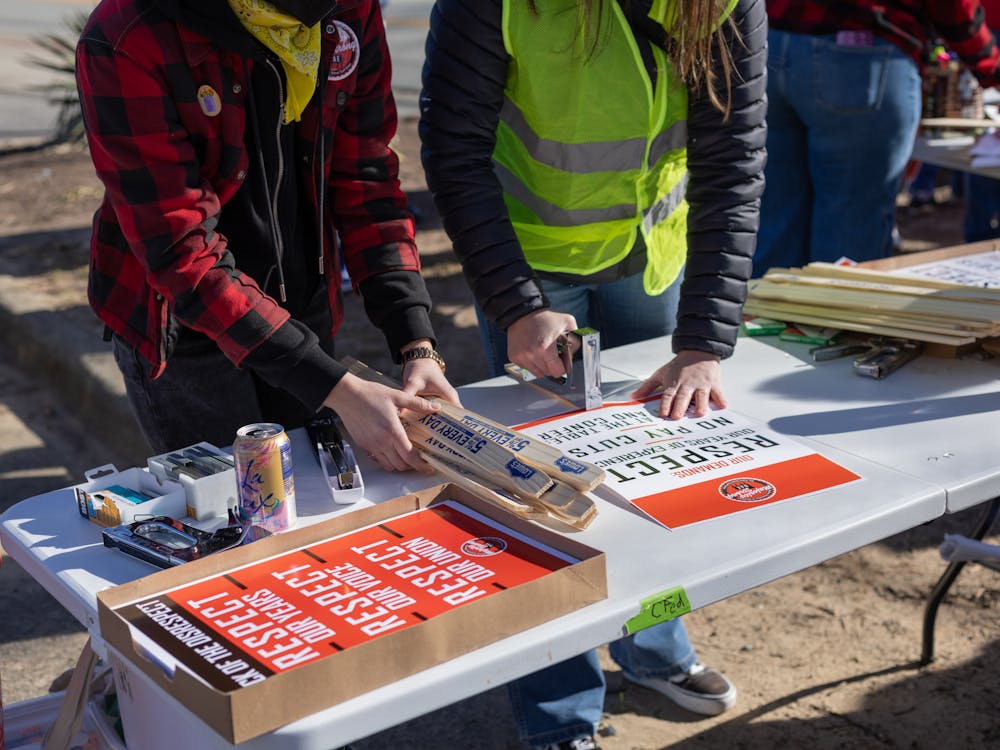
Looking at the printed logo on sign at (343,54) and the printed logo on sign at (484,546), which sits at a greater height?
the printed logo on sign at (343,54)

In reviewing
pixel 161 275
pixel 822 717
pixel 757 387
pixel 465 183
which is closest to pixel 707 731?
pixel 822 717

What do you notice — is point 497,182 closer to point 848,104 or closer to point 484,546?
point 484,546

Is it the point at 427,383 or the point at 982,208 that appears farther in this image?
the point at 982,208

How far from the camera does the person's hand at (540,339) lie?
6.98 ft

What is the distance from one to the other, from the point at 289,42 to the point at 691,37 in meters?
0.68

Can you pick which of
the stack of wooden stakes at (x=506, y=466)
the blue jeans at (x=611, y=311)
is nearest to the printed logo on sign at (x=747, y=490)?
the stack of wooden stakes at (x=506, y=466)

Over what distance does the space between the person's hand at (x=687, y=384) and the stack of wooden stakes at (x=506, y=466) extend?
1.11ft

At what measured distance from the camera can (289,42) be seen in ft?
6.17

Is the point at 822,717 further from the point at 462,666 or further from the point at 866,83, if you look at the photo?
the point at 866,83

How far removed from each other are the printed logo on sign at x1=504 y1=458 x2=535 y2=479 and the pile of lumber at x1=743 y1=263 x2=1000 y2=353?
0.94 metres

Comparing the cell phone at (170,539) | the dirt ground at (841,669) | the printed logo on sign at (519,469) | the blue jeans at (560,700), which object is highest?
the printed logo on sign at (519,469)

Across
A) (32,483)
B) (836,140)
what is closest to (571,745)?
(836,140)

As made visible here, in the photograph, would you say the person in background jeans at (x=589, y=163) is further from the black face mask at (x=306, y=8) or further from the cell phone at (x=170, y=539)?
the cell phone at (x=170, y=539)

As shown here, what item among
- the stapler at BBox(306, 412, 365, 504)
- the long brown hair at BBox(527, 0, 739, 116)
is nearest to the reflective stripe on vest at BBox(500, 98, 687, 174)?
the long brown hair at BBox(527, 0, 739, 116)
